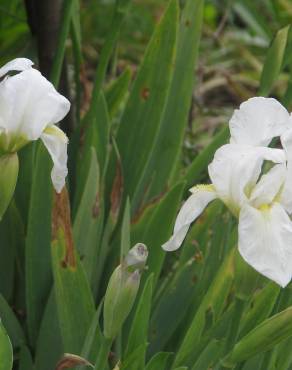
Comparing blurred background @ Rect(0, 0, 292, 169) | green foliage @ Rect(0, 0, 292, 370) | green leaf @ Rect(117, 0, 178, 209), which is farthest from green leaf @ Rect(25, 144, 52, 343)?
blurred background @ Rect(0, 0, 292, 169)

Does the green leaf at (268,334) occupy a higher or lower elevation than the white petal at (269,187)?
lower

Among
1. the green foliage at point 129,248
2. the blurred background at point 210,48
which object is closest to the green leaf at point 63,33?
the green foliage at point 129,248

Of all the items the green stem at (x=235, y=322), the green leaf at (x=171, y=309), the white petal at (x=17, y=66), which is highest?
the white petal at (x=17, y=66)

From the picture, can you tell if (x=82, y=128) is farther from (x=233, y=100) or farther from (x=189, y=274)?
(x=233, y=100)

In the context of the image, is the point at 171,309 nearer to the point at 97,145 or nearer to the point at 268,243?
the point at 97,145

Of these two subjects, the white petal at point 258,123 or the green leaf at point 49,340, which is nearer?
the white petal at point 258,123

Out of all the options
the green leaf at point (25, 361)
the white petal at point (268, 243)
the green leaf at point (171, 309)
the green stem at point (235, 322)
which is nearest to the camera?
the white petal at point (268, 243)

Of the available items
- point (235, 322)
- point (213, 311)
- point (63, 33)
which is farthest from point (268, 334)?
point (63, 33)

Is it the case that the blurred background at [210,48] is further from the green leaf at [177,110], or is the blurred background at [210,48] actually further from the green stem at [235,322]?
the green stem at [235,322]

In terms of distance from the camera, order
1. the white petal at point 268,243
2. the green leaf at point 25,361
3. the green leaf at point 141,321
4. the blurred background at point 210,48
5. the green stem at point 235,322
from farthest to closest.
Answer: the blurred background at point 210,48
the green leaf at point 25,361
the green leaf at point 141,321
the green stem at point 235,322
the white petal at point 268,243
